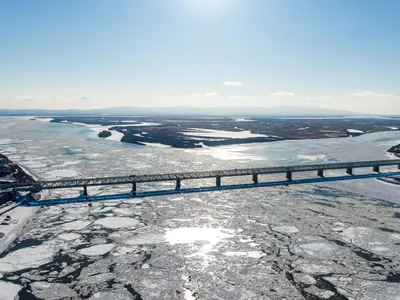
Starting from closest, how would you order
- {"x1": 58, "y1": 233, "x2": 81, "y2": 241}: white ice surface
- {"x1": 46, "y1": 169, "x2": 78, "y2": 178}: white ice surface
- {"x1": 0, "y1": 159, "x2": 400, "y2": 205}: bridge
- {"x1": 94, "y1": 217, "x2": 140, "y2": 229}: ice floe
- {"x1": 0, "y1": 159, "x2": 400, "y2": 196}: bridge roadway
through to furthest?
{"x1": 58, "y1": 233, "x2": 81, "y2": 241}: white ice surface
{"x1": 94, "y1": 217, "x2": 140, "y2": 229}: ice floe
{"x1": 0, "y1": 159, "x2": 400, "y2": 205}: bridge
{"x1": 0, "y1": 159, "x2": 400, "y2": 196}: bridge roadway
{"x1": 46, "y1": 169, "x2": 78, "y2": 178}: white ice surface

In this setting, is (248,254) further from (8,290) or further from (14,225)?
(14,225)

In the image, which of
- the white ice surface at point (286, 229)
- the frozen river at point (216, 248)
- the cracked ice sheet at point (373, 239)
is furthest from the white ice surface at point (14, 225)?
the cracked ice sheet at point (373, 239)

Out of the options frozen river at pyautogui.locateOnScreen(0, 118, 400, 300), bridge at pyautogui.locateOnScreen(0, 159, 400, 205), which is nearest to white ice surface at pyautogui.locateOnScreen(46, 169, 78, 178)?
bridge at pyautogui.locateOnScreen(0, 159, 400, 205)

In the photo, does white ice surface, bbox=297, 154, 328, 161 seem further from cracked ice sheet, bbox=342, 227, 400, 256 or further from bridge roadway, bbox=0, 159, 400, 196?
cracked ice sheet, bbox=342, 227, 400, 256

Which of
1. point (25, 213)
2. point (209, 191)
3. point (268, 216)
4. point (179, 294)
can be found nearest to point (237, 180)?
point (209, 191)

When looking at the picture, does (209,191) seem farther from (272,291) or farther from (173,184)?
(272,291)

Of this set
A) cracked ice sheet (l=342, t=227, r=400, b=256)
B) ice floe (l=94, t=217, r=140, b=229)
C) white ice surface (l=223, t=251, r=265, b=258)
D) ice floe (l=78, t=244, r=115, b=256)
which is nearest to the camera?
white ice surface (l=223, t=251, r=265, b=258)

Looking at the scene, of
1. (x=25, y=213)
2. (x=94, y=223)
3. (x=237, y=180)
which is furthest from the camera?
(x=237, y=180)

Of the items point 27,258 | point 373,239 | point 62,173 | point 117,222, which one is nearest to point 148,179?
point 117,222
